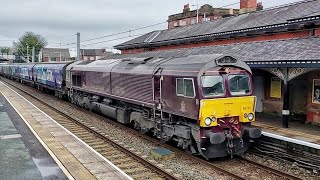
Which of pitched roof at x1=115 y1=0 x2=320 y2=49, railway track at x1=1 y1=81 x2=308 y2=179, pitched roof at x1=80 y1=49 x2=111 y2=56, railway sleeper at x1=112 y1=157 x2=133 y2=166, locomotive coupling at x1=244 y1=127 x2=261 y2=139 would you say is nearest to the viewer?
railway track at x1=1 y1=81 x2=308 y2=179

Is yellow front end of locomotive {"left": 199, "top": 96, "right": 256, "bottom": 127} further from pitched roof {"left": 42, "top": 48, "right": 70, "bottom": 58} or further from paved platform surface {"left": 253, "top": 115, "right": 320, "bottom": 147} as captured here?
pitched roof {"left": 42, "top": 48, "right": 70, "bottom": 58}

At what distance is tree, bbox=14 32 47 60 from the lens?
13075 cm

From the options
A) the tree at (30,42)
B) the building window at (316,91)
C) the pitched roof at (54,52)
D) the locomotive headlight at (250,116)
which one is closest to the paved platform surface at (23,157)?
the locomotive headlight at (250,116)

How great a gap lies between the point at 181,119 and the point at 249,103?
2.43m

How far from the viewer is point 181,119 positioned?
41.0 ft

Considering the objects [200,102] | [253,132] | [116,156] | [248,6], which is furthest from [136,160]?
[248,6]

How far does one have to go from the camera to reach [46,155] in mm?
11414

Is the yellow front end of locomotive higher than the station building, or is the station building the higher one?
the station building

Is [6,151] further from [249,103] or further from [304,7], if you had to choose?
[304,7]

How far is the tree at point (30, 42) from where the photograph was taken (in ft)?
429

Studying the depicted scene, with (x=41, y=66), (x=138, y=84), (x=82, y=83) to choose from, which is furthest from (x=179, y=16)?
(x=138, y=84)

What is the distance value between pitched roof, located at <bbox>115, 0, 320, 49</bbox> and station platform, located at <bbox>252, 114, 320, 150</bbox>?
4934mm

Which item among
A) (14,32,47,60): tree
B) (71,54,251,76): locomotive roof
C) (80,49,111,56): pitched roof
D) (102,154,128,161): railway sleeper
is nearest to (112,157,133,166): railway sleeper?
(102,154,128,161): railway sleeper

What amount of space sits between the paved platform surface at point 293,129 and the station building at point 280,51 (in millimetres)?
514
